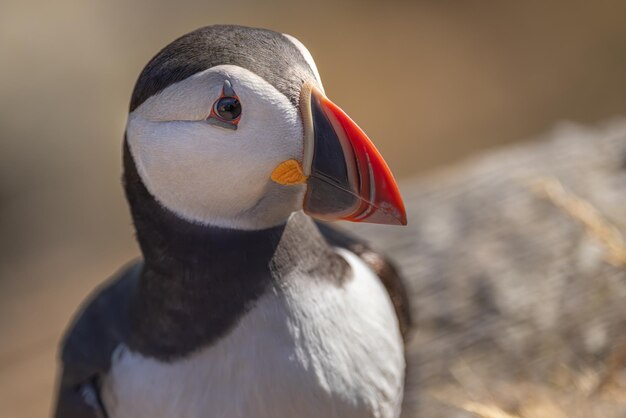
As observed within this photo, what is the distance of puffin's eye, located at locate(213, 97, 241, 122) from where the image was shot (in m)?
1.64

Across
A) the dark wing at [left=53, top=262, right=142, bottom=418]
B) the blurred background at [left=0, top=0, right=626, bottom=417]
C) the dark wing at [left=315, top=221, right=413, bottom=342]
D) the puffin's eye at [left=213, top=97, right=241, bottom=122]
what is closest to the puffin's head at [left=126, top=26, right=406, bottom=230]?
the puffin's eye at [left=213, top=97, right=241, bottom=122]

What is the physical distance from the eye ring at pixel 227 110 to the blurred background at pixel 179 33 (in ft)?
11.7

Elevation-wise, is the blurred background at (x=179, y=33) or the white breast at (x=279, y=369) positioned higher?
the white breast at (x=279, y=369)

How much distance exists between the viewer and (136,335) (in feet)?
6.55

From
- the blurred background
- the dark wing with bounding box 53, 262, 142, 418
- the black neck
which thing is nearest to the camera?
the black neck

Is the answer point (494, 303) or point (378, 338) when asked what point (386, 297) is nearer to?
point (378, 338)

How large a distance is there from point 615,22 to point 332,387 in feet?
14.2

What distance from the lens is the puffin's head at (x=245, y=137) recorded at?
5.42 ft

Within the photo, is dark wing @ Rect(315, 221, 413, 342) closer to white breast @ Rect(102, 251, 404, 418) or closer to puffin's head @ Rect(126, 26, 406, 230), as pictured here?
white breast @ Rect(102, 251, 404, 418)

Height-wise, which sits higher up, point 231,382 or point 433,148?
point 231,382

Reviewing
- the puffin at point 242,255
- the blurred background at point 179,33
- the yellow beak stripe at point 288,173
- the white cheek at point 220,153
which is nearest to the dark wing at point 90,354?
the puffin at point 242,255

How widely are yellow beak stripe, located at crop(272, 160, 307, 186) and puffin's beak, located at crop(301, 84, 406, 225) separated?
0.01 metres

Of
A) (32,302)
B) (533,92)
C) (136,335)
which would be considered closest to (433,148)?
(533,92)

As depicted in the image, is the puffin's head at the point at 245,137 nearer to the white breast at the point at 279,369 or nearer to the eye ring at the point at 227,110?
the eye ring at the point at 227,110
